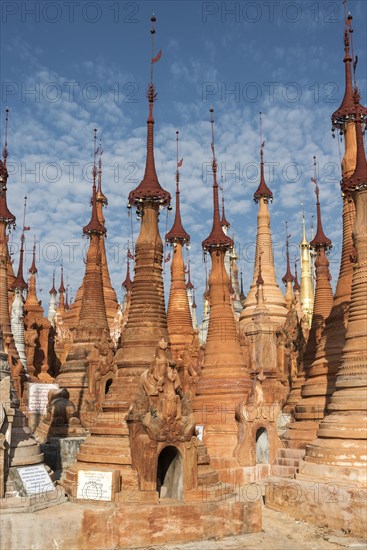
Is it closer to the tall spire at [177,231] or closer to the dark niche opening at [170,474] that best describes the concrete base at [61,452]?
the dark niche opening at [170,474]

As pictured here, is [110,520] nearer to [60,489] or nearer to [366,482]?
[60,489]

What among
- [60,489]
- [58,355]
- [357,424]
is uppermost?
[58,355]

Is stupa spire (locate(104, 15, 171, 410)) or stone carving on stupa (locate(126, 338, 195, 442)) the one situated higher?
stupa spire (locate(104, 15, 171, 410))

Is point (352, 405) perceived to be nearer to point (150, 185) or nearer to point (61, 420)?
point (150, 185)

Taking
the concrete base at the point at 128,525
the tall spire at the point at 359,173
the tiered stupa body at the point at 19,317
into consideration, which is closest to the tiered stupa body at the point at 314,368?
the concrete base at the point at 128,525

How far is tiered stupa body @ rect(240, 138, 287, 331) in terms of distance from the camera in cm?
4031

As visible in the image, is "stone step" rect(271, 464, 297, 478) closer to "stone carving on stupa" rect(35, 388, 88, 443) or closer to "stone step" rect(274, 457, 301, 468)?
"stone step" rect(274, 457, 301, 468)

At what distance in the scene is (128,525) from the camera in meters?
12.9

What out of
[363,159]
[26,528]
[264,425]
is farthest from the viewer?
[264,425]

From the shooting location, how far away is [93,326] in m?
31.4

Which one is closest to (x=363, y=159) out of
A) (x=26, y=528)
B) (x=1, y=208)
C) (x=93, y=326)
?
(x=26, y=528)

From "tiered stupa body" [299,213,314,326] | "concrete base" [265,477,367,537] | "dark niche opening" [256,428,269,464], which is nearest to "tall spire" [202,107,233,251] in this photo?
"dark niche opening" [256,428,269,464]

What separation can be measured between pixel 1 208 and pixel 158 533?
88.7 feet

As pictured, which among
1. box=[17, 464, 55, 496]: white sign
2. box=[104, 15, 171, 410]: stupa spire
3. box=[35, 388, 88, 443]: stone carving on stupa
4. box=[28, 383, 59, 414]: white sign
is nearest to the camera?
box=[17, 464, 55, 496]: white sign
